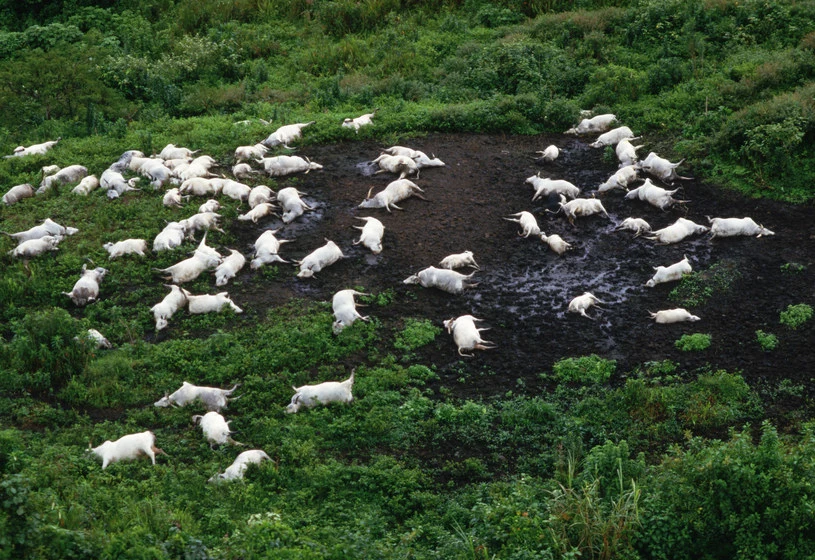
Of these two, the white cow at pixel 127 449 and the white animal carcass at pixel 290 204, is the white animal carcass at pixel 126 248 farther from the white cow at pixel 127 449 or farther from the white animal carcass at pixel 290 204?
the white cow at pixel 127 449

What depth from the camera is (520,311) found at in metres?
11.4

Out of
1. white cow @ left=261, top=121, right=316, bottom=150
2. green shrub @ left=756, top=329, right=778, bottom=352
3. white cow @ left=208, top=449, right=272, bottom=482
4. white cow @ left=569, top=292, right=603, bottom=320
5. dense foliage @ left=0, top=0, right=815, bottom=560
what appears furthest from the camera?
white cow @ left=261, top=121, right=316, bottom=150

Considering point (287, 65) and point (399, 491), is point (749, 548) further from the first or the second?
point (287, 65)

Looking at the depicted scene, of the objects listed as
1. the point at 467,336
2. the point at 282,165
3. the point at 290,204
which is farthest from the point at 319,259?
the point at 282,165

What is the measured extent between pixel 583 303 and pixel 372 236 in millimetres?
3367

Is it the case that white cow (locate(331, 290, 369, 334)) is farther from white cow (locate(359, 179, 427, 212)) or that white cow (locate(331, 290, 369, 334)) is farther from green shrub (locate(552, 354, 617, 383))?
white cow (locate(359, 179, 427, 212))

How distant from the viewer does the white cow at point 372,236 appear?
1280cm

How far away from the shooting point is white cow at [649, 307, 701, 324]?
35.7ft

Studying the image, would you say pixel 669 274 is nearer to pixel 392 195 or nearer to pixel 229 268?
pixel 392 195

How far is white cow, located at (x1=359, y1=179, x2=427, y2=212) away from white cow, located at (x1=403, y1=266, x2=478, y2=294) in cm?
228

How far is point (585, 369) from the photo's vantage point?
10078 millimetres

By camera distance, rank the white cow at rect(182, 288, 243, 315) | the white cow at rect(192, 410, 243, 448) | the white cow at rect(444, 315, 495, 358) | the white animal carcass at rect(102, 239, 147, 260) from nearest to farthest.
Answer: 1. the white cow at rect(192, 410, 243, 448)
2. the white cow at rect(444, 315, 495, 358)
3. the white cow at rect(182, 288, 243, 315)
4. the white animal carcass at rect(102, 239, 147, 260)

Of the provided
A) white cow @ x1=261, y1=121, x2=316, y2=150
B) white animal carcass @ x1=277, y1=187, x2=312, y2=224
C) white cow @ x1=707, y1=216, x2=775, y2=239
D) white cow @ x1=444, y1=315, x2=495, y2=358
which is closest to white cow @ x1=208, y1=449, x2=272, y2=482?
white cow @ x1=444, y1=315, x2=495, y2=358

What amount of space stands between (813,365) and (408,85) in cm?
1089
